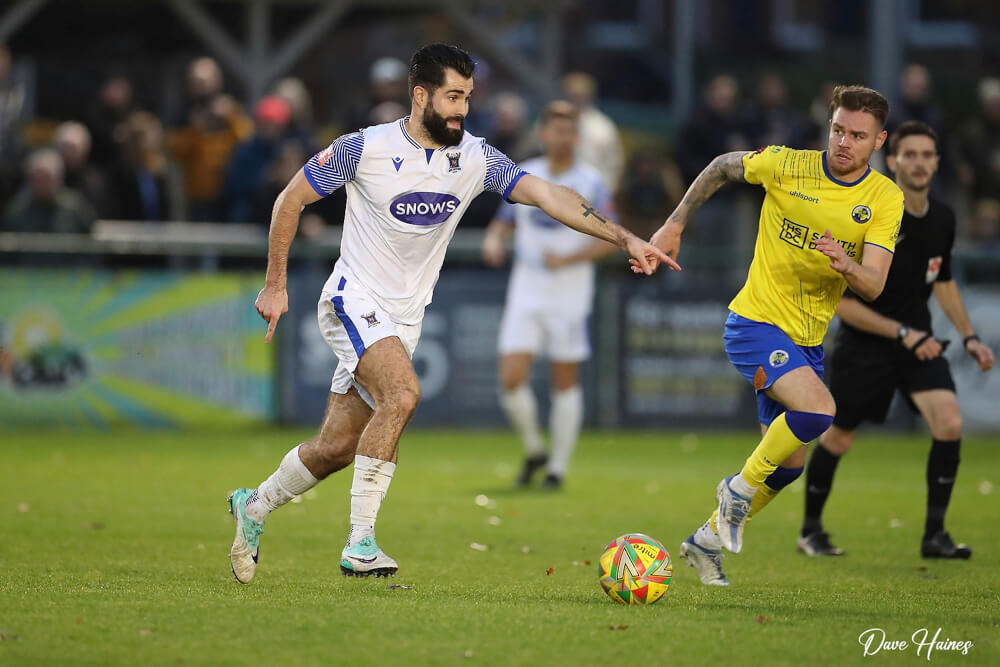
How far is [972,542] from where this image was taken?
9.61 meters

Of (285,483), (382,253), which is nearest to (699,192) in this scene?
(382,253)

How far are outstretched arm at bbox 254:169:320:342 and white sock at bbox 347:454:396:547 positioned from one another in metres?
0.79

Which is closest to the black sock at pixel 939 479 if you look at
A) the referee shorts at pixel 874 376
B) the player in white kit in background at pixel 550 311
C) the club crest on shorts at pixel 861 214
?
the referee shorts at pixel 874 376

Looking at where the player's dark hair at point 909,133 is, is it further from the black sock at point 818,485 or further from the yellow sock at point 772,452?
the yellow sock at point 772,452

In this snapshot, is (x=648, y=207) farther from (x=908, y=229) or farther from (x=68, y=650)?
(x=68, y=650)

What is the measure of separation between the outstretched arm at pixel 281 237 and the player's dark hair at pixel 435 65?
760mm

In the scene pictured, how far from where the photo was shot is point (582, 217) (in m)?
7.58

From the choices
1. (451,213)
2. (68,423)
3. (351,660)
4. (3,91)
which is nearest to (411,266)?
(451,213)

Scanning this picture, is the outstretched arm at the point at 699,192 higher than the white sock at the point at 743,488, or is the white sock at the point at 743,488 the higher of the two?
the outstretched arm at the point at 699,192

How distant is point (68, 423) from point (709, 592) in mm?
10382

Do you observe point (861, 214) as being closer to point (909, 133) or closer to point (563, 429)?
point (909, 133)

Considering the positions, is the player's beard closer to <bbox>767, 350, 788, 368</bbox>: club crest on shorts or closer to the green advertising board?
<bbox>767, 350, 788, 368</bbox>: club crest on shorts

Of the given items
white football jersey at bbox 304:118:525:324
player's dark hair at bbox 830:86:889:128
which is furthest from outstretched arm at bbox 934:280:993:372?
white football jersey at bbox 304:118:525:324

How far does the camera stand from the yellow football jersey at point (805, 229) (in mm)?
7551
